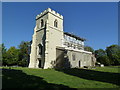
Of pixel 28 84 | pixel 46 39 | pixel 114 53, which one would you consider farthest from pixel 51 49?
pixel 114 53

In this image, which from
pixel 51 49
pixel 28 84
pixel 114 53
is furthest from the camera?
pixel 114 53

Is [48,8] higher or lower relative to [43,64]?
higher

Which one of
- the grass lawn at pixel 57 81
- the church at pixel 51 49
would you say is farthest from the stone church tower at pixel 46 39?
the grass lawn at pixel 57 81

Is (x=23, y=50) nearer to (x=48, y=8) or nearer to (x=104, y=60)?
(x=48, y=8)

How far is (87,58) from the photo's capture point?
34.4m

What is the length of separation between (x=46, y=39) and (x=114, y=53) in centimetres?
4535

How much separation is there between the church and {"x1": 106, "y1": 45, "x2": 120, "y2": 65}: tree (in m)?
22.6

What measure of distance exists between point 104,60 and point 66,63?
31.0 metres

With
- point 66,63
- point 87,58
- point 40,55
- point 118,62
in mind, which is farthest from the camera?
→ point 118,62

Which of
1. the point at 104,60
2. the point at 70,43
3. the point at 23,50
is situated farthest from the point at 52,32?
the point at 104,60

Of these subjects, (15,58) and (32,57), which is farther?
(15,58)

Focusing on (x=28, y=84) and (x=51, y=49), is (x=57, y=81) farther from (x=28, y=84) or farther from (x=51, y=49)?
(x=51, y=49)

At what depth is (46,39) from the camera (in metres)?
27.7

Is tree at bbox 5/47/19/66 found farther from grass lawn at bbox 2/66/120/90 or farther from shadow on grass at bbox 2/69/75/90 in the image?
shadow on grass at bbox 2/69/75/90
